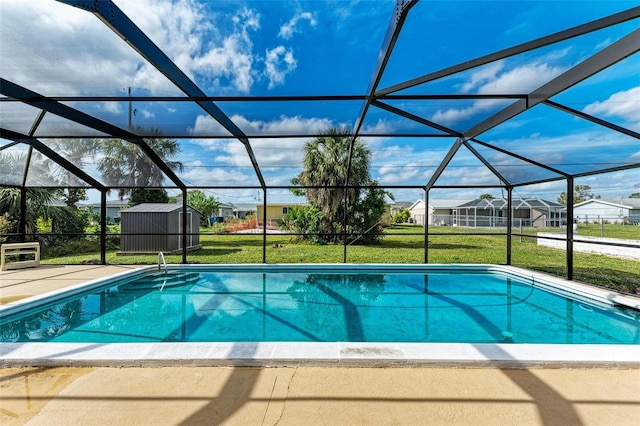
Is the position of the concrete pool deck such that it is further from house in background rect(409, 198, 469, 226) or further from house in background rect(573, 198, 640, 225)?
house in background rect(409, 198, 469, 226)

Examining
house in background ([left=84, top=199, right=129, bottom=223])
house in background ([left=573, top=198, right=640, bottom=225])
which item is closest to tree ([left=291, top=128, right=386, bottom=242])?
house in background ([left=573, top=198, right=640, bottom=225])

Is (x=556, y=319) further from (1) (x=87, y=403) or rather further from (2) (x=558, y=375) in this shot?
(1) (x=87, y=403)

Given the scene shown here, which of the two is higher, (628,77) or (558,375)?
(628,77)

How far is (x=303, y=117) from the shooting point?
16.9 ft

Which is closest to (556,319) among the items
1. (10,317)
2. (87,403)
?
(87,403)

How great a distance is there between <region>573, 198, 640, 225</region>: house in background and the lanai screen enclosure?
5.24 meters

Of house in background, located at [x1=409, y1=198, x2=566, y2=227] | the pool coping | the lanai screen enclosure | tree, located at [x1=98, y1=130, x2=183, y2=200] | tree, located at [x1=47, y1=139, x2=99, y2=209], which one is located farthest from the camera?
house in background, located at [x1=409, y1=198, x2=566, y2=227]

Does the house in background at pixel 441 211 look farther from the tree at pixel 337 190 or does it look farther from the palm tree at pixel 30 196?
the palm tree at pixel 30 196

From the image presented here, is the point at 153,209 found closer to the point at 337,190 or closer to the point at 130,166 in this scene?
the point at 130,166

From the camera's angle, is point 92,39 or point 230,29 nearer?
point 92,39

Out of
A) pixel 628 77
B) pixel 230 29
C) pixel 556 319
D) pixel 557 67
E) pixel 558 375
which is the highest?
pixel 230 29

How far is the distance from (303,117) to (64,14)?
124 inches

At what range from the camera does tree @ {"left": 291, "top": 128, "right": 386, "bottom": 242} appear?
11.5m

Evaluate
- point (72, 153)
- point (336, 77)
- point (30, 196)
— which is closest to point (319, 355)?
point (336, 77)
